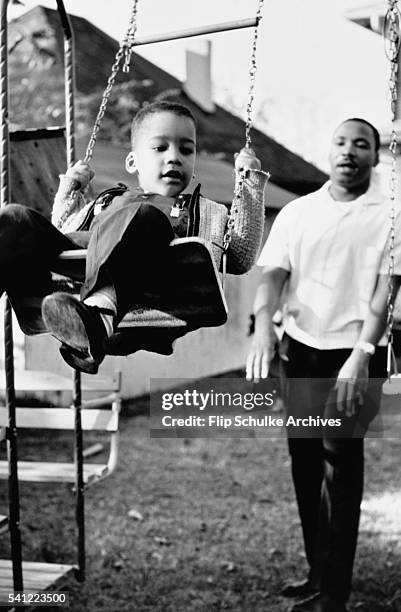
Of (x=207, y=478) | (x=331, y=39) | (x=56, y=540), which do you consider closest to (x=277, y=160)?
(x=331, y=39)

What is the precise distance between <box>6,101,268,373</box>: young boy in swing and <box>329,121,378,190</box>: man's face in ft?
3.05

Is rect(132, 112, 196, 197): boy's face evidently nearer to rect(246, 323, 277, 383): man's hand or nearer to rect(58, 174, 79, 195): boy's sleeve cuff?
rect(58, 174, 79, 195): boy's sleeve cuff

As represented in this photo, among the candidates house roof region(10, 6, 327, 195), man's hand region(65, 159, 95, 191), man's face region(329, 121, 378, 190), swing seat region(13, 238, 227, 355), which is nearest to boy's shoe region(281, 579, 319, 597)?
man's face region(329, 121, 378, 190)

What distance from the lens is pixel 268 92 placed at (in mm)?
10477

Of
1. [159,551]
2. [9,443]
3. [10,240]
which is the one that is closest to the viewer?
[10,240]

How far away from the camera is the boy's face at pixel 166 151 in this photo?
5.78 ft

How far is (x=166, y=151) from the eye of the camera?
1767mm

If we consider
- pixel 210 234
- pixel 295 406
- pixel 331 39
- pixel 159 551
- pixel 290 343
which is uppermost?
pixel 331 39

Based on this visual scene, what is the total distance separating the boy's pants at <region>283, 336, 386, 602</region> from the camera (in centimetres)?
269

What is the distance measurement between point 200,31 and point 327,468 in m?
1.43

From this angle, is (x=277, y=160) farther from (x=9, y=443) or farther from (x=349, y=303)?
(x=9, y=443)

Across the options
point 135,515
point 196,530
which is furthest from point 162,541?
point 135,515

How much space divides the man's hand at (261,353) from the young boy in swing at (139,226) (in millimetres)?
870

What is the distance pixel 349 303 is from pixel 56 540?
177 cm
